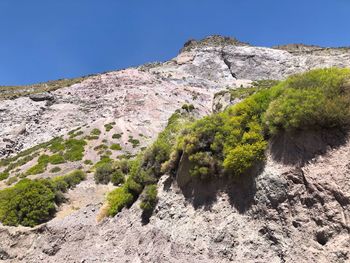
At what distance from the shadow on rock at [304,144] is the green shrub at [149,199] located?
5.40m

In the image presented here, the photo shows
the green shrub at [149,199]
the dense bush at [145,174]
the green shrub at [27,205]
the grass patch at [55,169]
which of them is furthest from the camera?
the grass patch at [55,169]

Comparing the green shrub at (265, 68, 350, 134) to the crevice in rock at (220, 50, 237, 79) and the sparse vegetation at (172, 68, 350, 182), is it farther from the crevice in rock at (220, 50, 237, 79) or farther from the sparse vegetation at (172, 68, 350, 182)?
the crevice in rock at (220, 50, 237, 79)

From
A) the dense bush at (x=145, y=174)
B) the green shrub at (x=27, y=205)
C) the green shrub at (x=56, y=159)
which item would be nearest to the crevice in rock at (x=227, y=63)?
the green shrub at (x=56, y=159)

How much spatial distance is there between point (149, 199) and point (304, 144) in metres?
6.51

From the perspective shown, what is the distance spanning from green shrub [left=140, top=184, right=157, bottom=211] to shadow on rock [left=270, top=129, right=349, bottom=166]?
5.40m

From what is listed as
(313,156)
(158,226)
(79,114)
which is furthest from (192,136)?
(79,114)

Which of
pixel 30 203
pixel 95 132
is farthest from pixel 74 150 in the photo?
pixel 30 203

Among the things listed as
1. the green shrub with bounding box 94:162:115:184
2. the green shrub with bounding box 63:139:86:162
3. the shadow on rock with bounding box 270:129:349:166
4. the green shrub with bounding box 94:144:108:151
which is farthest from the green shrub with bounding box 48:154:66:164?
the shadow on rock with bounding box 270:129:349:166

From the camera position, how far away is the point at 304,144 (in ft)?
32.0

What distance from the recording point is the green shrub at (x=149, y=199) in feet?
45.4

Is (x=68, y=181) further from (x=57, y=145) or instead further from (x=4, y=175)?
(x=57, y=145)

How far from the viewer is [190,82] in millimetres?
64062

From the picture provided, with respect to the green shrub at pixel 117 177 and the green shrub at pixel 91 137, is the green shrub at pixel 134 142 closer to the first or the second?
the green shrub at pixel 91 137

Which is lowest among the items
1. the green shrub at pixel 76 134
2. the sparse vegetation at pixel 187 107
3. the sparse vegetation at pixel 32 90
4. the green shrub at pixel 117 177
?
the green shrub at pixel 117 177
